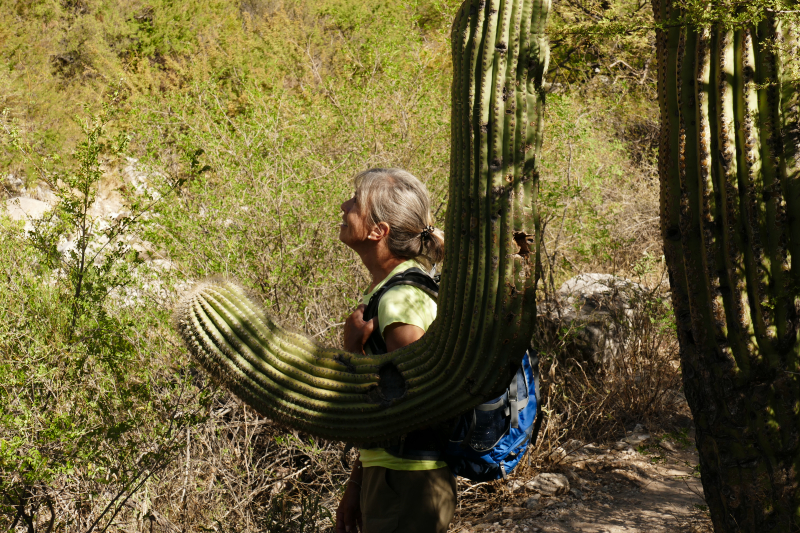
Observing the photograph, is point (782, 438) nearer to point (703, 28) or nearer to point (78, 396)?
point (703, 28)

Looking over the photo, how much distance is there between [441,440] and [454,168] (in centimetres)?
78

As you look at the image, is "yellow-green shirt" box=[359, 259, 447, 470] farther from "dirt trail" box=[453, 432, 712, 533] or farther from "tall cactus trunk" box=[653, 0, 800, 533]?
"dirt trail" box=[453, 432, 712, 533]

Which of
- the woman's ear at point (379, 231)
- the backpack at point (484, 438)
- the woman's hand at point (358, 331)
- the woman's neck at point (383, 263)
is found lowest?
the backpack at point (484, 438)

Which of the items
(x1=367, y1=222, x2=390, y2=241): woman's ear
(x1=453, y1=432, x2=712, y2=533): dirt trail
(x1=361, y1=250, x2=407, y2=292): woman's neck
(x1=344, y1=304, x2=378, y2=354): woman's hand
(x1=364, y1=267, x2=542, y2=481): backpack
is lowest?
(x1=453, y1=432, x2=712, y2=533): dirt trail

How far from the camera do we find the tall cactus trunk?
1692mm

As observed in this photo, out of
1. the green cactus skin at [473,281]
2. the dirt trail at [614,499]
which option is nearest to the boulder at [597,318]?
the dirt trail at [614,499]

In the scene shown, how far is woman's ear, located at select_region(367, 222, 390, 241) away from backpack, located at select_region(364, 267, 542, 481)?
0.26 m

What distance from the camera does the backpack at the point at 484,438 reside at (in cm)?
190

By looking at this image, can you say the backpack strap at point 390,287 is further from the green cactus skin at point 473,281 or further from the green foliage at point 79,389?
the green foliage at point 79,389

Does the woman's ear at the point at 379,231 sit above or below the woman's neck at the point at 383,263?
above

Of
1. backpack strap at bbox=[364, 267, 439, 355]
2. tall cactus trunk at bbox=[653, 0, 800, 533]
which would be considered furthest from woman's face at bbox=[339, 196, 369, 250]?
tall cactus trunk at bbox=[653, 0, 800, 533]

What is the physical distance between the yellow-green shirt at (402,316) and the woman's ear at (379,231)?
0.23 m

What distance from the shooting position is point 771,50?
1.64m

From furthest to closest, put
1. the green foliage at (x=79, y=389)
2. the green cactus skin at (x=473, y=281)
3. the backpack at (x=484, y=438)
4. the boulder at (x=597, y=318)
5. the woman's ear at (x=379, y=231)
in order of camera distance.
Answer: the boulder at (x=597, y=318) < the green foliage at (x=79, y=389) < the woman's ear at (x=379, y=231) < the backpack at (x=484, y=438) < the green cactus skin at (x=473, y=281)
